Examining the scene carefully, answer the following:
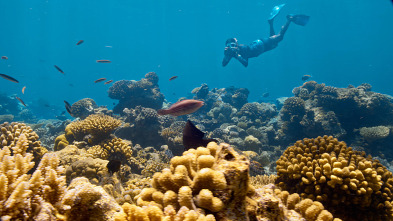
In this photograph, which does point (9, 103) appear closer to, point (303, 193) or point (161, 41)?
point (303, 193)

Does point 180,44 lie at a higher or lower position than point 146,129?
higher

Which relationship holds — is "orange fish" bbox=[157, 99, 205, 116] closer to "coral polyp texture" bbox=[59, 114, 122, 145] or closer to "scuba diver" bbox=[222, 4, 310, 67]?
"coral polyp texture" bbox=[59, 114, 122, 145]

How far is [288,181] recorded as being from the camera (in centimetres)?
292

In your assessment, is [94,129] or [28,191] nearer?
[28,191]

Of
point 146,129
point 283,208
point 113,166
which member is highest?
point 146,129

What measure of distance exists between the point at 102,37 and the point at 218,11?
81251 millimetres

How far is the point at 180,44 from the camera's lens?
495 feet

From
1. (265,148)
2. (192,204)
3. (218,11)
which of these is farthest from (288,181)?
(218,11)

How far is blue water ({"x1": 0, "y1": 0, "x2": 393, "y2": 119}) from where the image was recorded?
9200 cm

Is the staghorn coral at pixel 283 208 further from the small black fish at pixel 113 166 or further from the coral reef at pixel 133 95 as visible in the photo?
the coral reef at pixel 133 95

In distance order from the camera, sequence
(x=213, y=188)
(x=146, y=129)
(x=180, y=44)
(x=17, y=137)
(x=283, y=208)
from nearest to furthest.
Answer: (x=213, y=188)
(x=283, y=208)
(x=17, y=137)
(x=146, y=129)
(x=180, y=44)

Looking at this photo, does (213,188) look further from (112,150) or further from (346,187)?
(112,150)

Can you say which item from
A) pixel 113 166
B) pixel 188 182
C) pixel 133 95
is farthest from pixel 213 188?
pixel 133 95

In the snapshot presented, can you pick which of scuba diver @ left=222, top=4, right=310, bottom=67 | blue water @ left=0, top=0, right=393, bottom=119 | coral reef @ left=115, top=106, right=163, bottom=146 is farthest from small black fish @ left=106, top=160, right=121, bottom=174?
blue water @ left=0, top=0, right=393, bottom=119
